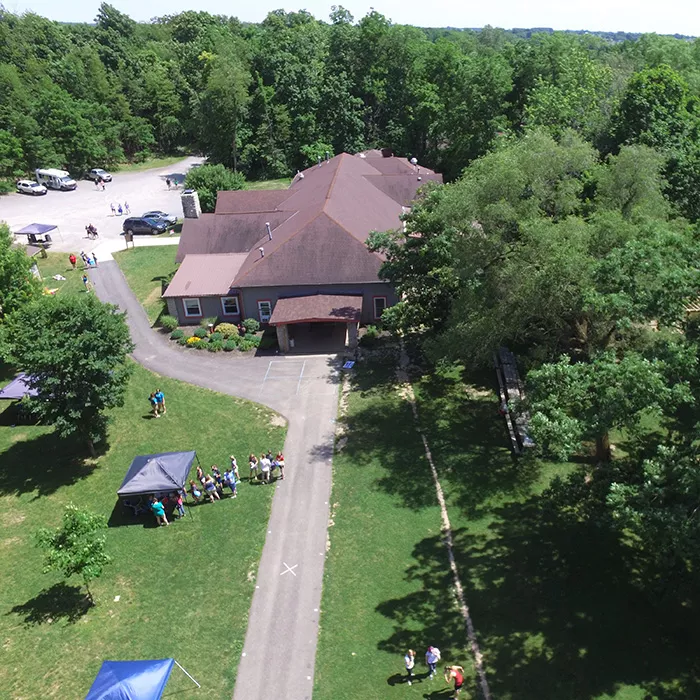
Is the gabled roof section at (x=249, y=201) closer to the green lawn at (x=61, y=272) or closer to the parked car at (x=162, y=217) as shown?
the parked car at (x=162, y=217)

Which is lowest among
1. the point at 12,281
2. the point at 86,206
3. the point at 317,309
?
the point at 317,309

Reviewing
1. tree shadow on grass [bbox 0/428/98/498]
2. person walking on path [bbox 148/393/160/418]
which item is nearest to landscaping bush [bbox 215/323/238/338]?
person walking on path [bbox 148/393/160/418]

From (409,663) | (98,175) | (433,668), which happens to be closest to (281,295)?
(409,663)

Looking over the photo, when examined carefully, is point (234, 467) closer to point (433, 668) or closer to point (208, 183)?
point (433, 668)

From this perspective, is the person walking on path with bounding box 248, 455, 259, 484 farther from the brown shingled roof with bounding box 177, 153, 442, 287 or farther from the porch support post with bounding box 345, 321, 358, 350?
the brown shingled roof with bounding box 177, 153, 442, 287

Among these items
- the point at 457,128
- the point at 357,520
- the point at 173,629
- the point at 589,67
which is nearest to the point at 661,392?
the point at 357,520

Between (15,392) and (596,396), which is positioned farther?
(15,392)
